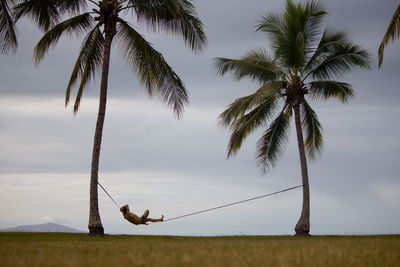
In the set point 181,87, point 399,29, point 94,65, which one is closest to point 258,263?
point 399,29

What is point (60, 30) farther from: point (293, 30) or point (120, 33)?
point (293, 30)

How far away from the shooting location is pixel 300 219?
19156mm

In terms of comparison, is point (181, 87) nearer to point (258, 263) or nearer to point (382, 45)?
point (382, 45)

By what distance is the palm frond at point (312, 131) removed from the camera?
→ 2056 centimetres

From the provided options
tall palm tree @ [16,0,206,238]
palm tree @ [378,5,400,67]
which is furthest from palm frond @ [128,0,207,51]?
palm tree @ [378,5,400,67]

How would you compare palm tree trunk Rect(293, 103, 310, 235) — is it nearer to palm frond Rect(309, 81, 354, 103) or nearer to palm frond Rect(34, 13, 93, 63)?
palm frond Rect(309, 81, 354, 103)

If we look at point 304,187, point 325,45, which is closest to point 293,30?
point 325,45

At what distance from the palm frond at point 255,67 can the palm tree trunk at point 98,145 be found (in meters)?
6.15

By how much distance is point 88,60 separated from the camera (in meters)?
17.8

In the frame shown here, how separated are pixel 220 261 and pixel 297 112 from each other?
15.0m

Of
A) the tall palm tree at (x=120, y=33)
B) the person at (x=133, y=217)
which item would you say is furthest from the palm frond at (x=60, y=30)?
the person at (x=133, y=217)

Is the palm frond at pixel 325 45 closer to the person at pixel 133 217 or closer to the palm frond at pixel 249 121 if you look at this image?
the palm frond at pixel 249 121

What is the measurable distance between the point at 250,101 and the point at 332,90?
380 cm

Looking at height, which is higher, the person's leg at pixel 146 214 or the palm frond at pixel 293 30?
the palm frond at pixel 293 30
